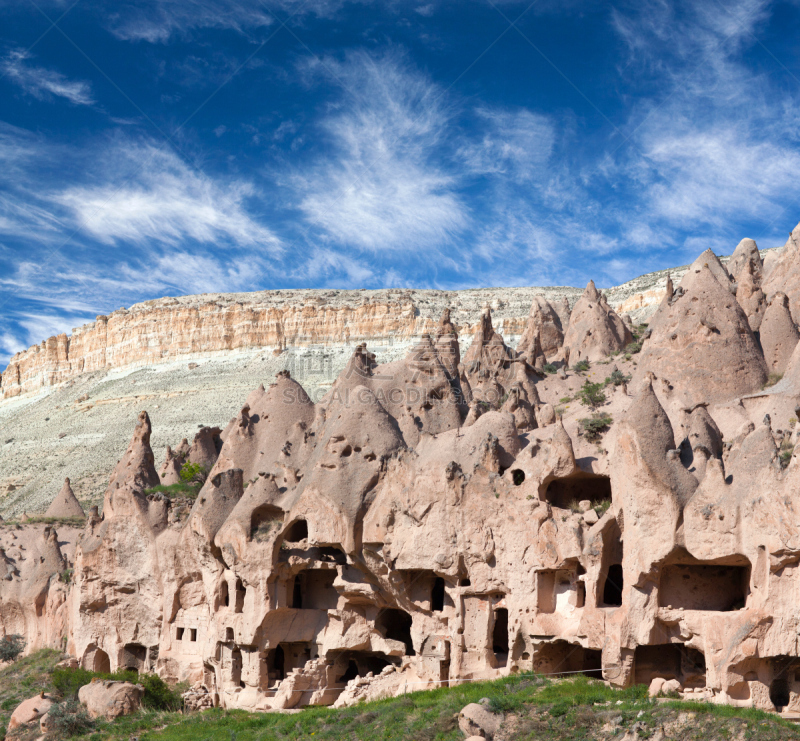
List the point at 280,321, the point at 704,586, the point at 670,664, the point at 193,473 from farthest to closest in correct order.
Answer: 1. the point at 280,321
2. the point at 193,473
3. the point at 670,664
4. the point at 704,586

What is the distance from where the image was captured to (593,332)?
39938 mm

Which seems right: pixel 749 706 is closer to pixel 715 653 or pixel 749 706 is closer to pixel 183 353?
pixel 715 653

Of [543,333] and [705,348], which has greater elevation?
[543,333]

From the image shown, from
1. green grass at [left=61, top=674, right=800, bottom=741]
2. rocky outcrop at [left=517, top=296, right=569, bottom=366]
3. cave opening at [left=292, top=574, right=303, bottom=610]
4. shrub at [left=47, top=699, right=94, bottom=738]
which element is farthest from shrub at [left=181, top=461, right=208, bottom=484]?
rocky outcrop at [left=517, top=296, right=569, bottom=366]

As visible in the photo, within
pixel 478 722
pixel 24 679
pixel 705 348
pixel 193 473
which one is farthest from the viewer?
pixel 193 473

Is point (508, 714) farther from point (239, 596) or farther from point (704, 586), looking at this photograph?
point (239, 596)

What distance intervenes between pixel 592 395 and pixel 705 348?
3994mm

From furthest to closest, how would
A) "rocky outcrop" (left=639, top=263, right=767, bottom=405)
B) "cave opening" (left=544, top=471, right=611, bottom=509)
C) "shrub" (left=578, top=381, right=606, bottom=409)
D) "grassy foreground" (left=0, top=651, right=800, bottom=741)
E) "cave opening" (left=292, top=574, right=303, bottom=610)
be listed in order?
"cave opening" (left=292, top=574, right=303, bottom=610)
"shrub" (left=578, top=381, right=606, bottom=409)
"rocky outcrop" (left=639, top=263, right=767, bottom=405)
"cave opening" (left=544, top=471, right=611, bottom=509)
"grassy foreground" (left=0, top=651, right=800, bottom=741)

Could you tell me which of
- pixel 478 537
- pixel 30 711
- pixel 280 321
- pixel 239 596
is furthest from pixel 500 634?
pixel 280 321

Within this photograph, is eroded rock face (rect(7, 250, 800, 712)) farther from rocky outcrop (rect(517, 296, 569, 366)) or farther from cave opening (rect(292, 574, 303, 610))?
rocky outcrop (rect(517, 296, 569, 366))

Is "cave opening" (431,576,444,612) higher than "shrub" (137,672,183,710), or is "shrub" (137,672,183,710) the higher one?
"cave opening" (431,576,444,612)

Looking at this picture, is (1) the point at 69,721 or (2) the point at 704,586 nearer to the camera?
(2) the point at 704,586

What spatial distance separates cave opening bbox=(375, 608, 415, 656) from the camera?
30.0 metres

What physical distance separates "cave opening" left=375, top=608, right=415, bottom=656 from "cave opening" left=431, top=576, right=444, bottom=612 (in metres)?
2.05
